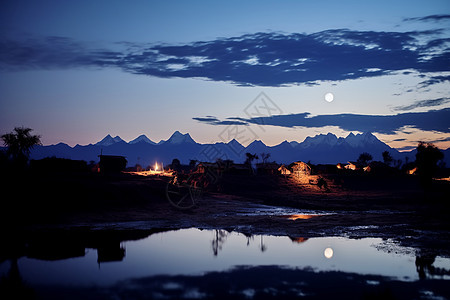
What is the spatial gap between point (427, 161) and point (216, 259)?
36219 mm

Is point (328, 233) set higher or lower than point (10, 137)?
lower

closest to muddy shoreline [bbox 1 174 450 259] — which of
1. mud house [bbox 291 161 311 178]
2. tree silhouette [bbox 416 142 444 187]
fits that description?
tree silhouette [bbox 416 142 444 187]

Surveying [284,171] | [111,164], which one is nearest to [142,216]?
[111,164]

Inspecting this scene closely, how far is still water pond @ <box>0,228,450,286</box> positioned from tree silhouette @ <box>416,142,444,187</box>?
28.0m

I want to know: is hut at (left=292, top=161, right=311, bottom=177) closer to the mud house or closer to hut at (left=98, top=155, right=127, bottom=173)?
the mud house

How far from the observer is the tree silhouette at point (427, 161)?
41188 mm

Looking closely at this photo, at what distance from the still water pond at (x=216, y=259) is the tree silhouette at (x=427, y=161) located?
28.0 meters

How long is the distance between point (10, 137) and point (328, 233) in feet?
161

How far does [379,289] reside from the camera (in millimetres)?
10633

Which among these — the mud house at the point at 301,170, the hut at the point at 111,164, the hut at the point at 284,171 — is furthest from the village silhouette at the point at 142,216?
the hut at the point at 284,171

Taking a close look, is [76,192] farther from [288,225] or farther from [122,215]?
[288,225]

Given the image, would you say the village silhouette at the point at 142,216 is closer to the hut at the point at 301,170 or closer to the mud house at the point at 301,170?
the mud house at the point at 301,170

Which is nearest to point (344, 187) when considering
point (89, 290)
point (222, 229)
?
point (222, 229)

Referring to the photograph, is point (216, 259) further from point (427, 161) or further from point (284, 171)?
point (284, 171)
